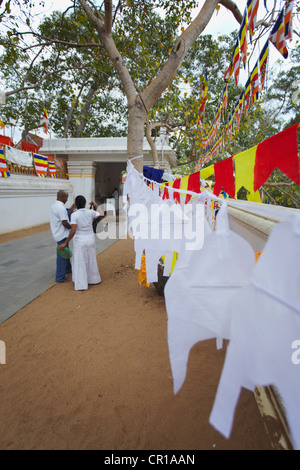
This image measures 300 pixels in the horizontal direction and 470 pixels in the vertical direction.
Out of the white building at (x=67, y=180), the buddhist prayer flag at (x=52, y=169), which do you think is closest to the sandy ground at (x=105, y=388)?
the white building at (x=67, y=180)

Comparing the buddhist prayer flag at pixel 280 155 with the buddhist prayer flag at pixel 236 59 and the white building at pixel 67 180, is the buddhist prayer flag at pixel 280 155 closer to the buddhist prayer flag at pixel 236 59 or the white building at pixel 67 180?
the buddhist prayer flag at pixel 236 59

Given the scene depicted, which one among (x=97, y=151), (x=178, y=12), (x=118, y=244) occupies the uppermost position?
(x=178, y=12)

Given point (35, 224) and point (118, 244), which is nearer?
point (118, 244)

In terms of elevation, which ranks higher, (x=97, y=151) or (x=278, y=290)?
(x=97, y=151)

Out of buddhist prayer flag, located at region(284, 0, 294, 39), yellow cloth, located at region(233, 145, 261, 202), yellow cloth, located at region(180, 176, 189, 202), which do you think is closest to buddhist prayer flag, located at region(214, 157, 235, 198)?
yellow cloth, located at region(233, 145, 261, 202)

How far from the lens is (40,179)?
955 centimetres

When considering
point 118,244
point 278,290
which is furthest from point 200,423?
point 118,244

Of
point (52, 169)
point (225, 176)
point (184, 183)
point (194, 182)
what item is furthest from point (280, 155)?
point (52, 169)

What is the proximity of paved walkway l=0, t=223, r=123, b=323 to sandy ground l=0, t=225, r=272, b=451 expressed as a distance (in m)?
0.38

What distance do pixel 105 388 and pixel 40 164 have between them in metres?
9.45

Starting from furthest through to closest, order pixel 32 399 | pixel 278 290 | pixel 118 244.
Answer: pixel 118 244, pixel 32 399, pixel 278 290

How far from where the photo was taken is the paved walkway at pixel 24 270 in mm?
3384

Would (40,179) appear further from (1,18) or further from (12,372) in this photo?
(12,372)

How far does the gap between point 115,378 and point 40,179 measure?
917cm
